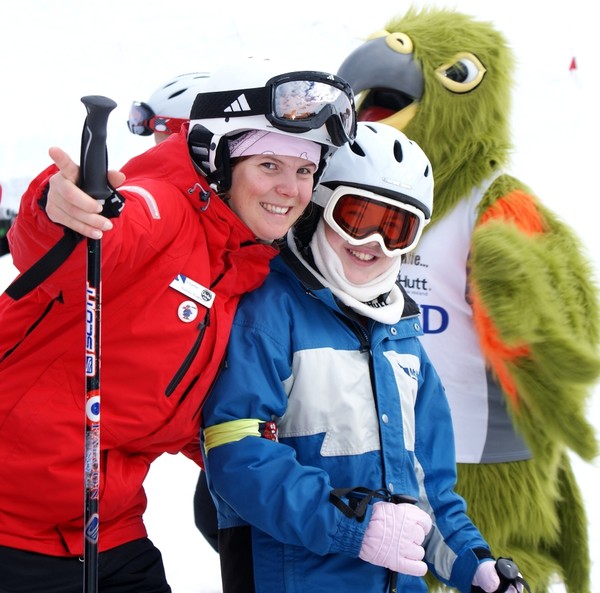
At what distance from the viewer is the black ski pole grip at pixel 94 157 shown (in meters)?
1.73

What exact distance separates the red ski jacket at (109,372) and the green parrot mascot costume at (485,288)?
1.31 meters

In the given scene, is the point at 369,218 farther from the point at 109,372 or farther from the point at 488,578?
the point at 488,578

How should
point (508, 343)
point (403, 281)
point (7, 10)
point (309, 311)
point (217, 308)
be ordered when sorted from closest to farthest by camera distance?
1. point (217, 308)
2. point (309, 311)
3. point (508, 343)
4. point (403, 281)
5. point (7, 10)

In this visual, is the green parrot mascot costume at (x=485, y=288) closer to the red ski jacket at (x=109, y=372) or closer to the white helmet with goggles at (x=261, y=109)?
the white helmet with goggles at (x=261, y=109)

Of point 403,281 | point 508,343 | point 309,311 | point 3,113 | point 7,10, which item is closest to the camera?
point 309,311

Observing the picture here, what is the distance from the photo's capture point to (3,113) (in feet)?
24.5

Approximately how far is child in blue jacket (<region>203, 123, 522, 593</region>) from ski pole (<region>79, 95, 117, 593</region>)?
364 mm

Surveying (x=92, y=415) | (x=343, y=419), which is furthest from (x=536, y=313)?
(x=92, y=415)

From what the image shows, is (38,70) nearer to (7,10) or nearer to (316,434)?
(7,10)

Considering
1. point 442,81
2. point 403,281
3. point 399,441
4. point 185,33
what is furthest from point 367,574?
point 185,33

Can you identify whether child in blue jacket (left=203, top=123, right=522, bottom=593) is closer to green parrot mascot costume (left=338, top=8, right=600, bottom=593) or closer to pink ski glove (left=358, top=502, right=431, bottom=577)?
pink ski glove (left=358, top=502, right=431, bottom=577)

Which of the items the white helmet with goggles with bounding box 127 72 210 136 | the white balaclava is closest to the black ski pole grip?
the white balaclava

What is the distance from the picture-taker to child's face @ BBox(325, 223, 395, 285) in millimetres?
2559

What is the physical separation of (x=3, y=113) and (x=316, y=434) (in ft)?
19.6
